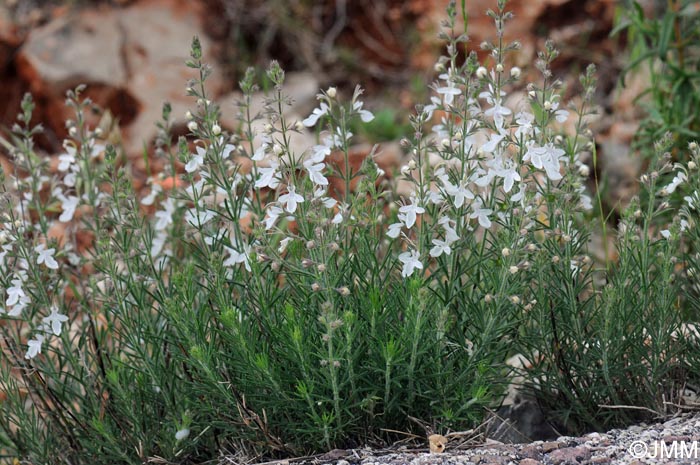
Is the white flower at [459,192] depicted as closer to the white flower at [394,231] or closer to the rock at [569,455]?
the white flower at [394,231]

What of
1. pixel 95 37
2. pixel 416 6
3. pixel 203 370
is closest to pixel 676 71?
pixel 203 370

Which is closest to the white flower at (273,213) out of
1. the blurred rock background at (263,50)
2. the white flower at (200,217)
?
the white flower at (200,217)

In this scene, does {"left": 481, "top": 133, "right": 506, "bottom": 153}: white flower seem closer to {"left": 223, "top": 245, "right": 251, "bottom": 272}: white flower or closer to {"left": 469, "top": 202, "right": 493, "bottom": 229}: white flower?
{"left": 469, "top": 202, "right": 493, "bottom": 229}: white flower

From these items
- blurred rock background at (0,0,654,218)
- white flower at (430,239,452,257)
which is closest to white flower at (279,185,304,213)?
white flower at (430,239,452,257)

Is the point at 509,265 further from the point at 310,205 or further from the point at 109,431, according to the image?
the point at 109,431

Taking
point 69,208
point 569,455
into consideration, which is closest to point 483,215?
point 569,455
